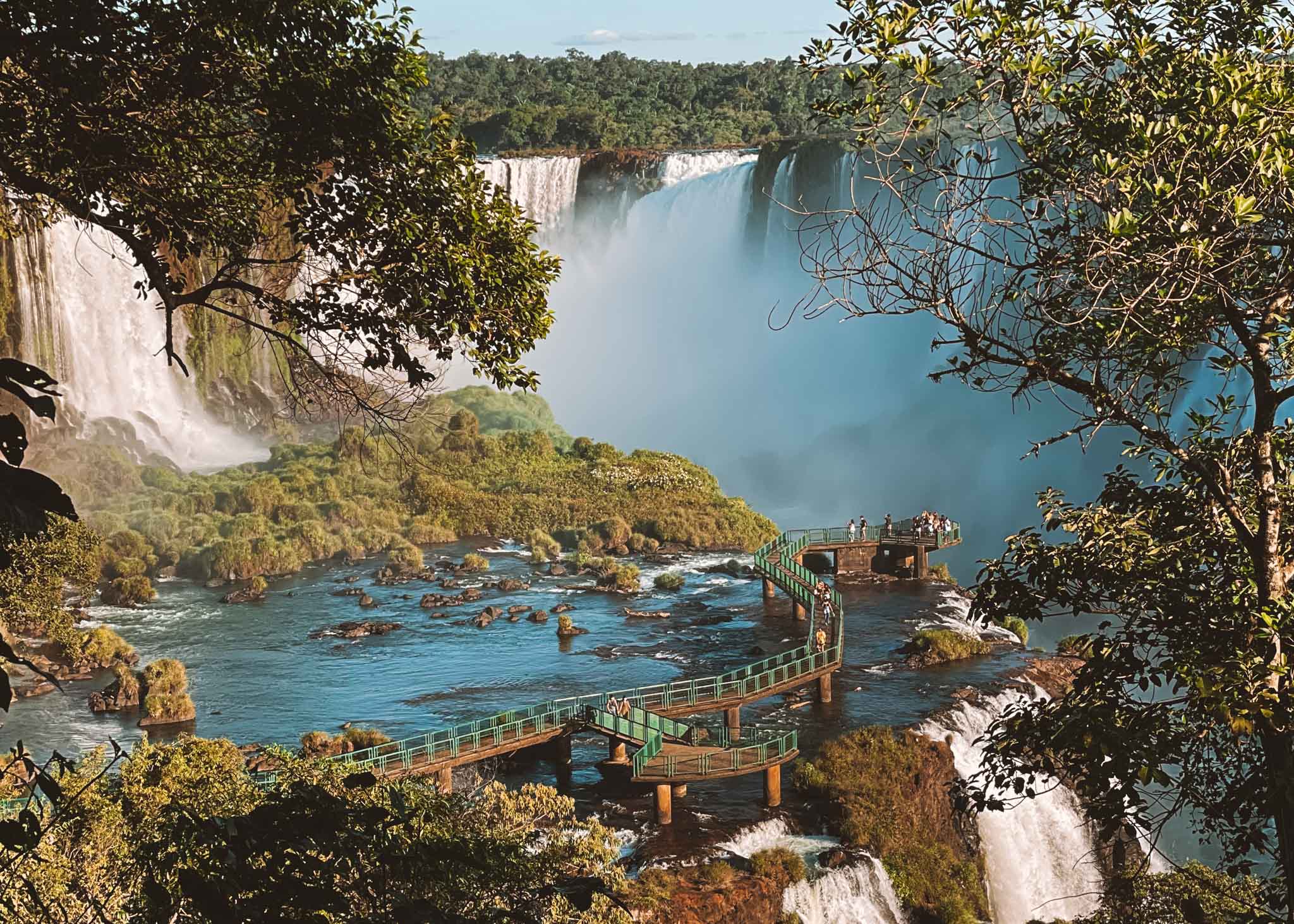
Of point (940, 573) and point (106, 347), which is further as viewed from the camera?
point (106, 347)

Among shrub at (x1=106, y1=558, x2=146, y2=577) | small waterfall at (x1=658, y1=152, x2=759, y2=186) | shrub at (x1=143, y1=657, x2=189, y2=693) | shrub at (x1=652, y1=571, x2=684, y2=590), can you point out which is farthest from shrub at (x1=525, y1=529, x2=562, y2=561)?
small waterfall at (x1=658, y1=152, x2=759, y2=186)

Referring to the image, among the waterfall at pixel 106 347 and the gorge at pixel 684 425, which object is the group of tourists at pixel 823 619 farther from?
the waterfall at pixel 106 347

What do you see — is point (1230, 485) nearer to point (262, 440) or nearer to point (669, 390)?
point (262, 440)

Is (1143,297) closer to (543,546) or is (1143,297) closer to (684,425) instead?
(543,546)

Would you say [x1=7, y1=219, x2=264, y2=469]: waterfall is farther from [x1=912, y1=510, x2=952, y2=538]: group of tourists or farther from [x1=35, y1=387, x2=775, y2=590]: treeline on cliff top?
[x1=912, y1=510, x2=952, y2=538]: group of tourists

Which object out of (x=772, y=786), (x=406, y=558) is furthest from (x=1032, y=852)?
(x=406, y=558)

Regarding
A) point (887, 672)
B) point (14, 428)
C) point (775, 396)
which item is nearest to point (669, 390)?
point (775, 396)

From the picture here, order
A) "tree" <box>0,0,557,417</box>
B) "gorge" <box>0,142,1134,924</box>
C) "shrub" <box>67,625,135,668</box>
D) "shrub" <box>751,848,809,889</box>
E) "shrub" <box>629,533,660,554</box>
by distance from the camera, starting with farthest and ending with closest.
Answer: "shrub" <box>629,533,660,554</box> < "shrub" <box>67,625,135,668</box> < "gorge" <box>0,142,1134,924</box> < "shrub" <box>751,848,809,889</box> < "tree" <box>0,0,557,417</box>
